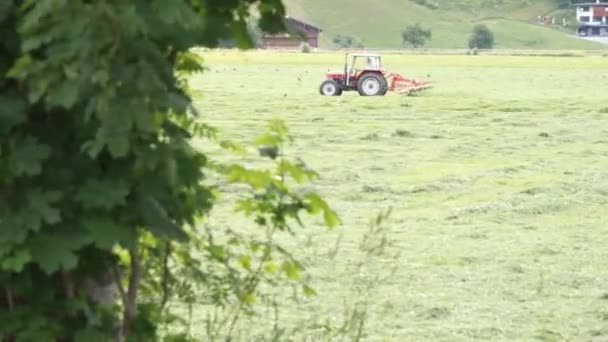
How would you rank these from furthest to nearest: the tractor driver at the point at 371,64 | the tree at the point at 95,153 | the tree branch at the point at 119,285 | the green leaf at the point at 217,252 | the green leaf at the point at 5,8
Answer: the tractor driver at the point at 371,64 → the green leaf at the point at 217,252 → the tree branch at the point at 119,285 → the green leaf at the point at 5,8 → the tree at the point at 95,153

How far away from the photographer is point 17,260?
2463 millimetres

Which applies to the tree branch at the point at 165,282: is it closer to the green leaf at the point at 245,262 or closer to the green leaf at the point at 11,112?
the green leaf at the point at 245,262

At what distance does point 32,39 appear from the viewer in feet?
7.64

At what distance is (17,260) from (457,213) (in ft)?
23.7

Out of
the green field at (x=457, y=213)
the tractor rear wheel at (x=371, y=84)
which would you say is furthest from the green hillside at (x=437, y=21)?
the green field at (x=457, y=213)

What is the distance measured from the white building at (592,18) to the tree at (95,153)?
133 meters

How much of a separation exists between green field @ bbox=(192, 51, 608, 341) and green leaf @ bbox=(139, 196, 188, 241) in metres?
0.57

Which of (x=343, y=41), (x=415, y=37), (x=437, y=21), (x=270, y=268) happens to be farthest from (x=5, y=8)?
(x=437, y=21)

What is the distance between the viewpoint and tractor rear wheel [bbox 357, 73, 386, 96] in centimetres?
2756

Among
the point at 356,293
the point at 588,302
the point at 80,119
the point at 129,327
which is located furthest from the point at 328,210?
the point at 588,302

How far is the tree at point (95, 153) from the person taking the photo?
Answer: 7.43 feet

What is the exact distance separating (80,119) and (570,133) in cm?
1444

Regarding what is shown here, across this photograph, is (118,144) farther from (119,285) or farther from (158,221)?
(119,285)

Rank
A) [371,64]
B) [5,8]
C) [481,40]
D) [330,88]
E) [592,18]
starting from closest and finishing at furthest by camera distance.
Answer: [5,8], [330,88], [371,64], [481,40], [592,18]
